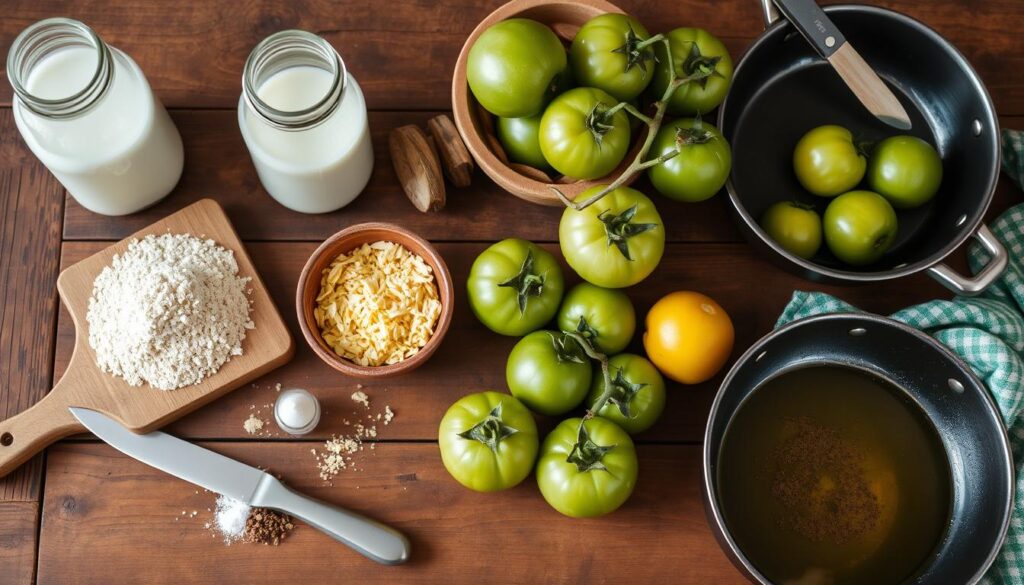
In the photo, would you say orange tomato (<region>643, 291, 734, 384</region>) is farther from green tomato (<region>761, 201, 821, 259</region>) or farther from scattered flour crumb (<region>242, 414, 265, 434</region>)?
scattered flour crumb (<region>242, 414, 265, 434</region>)

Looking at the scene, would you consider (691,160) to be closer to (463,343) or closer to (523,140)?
(523,140)

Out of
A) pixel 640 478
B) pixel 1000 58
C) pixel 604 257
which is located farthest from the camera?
pixel 1000 58

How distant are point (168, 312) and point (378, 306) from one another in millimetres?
219

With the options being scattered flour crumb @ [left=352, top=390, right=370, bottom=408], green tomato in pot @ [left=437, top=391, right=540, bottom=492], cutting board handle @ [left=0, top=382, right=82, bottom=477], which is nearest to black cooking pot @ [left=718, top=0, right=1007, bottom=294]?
green tomato in pot @ [left=437, top=391, right=540, bottom=492]

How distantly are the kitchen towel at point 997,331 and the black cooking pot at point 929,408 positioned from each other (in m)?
0.03

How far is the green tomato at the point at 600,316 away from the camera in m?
0.93

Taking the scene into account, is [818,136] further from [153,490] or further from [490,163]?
[153,490]

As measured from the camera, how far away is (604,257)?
2.93 feet

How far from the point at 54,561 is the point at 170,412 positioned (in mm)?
206

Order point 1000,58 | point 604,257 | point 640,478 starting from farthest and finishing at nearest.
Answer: point 1000,58 → point 640,478 → point 604,257

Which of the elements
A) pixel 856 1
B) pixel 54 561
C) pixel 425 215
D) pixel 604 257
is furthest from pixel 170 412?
pixel 856 1

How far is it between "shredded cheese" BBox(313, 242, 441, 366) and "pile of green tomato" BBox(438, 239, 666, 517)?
0.06 metres

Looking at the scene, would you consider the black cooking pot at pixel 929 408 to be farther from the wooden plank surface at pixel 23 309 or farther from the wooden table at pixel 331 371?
the wooden plank surface at pixel 23 309

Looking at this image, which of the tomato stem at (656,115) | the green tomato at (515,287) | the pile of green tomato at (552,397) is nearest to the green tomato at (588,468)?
the pile of green tomato at (552,397)
